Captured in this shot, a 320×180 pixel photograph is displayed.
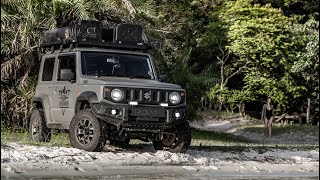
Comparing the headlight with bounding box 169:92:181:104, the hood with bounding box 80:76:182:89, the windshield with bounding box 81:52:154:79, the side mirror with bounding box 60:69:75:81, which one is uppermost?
the windshield with bounding box 81:52:154:79

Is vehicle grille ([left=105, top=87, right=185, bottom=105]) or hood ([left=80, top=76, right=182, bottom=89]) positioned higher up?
hood ([left=80, top=76, right=182, bottom=89])

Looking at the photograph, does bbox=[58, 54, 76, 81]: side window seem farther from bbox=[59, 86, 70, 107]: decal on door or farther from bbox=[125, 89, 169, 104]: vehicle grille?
bbox=[125, 89, 169, 104]: vehicle grille

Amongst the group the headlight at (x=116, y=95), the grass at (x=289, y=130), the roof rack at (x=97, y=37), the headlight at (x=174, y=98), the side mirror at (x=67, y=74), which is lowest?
the grass at (x=289, y=130)

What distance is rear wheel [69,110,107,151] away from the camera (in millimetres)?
11430

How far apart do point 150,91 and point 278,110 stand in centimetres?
3069

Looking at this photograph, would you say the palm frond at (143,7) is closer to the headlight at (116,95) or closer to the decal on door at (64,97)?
the decal on door at (64,97)

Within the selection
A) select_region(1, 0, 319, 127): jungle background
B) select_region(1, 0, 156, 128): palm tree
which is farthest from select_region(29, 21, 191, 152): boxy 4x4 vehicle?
select_region(1, 0, 319, 127): jungle background

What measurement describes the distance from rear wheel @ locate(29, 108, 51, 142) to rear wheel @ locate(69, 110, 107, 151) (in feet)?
6.25

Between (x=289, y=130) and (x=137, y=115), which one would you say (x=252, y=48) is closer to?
(x=289, y=130)

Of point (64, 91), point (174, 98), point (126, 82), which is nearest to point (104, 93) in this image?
point (126, 82)

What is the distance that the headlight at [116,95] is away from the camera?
37.4ft

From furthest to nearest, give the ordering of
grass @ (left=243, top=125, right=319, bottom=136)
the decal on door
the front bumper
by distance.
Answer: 1. grass @ (left=243, top=125, right=319, bottom=136)
2. the decal on door
3. the front bumper

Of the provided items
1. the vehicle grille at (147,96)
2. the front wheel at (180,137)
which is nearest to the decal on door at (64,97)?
the vehicle grille at (147,96)

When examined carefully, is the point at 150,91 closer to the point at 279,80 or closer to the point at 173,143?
the point at 173,143
